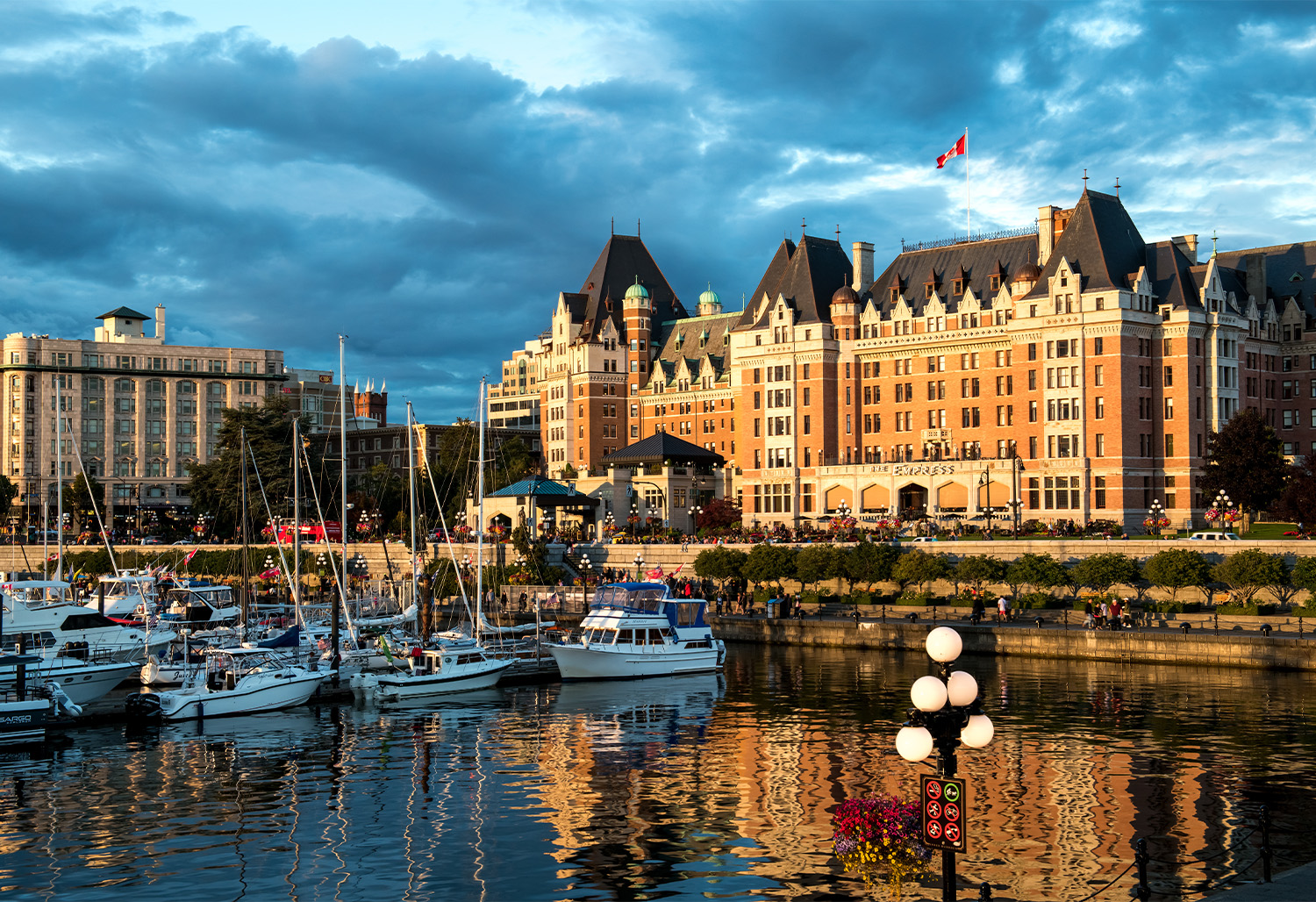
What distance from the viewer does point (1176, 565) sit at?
236ft

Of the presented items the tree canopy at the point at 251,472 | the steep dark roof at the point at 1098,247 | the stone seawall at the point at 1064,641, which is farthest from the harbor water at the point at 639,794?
the tree canopy at the point at 251,472

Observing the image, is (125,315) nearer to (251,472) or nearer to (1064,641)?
(251,472)

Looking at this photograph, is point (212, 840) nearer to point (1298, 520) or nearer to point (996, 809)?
point (996, 809)

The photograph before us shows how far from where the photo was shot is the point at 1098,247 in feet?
358

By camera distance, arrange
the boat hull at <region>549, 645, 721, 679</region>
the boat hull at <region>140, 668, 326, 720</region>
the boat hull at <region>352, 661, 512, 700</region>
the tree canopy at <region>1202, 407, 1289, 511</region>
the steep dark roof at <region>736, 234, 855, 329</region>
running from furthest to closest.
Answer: the steep dark roof at <region>736, 234, 855, 329</region> → the tree canopy at <region>1202, 407, 1289, 511</region> → the boat hull at <region>549, 645, 721, 679</region> → the boat hull at <region>352, 661, 512, 700</region> → the boat hull at <region>140, 668, 326, 720</region>

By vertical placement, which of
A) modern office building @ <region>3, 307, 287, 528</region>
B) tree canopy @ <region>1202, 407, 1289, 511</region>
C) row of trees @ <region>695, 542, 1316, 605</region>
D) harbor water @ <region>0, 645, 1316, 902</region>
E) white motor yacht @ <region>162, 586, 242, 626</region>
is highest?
modern office building @ <region>3, 307, 287, 528</region>

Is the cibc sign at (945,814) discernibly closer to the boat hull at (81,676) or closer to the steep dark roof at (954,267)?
the boat hull at (81,676)

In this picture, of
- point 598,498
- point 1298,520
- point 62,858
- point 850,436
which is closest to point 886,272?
point 850,436

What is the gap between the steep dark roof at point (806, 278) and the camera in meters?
130

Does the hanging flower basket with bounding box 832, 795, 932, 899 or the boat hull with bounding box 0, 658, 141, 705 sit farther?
the boat hull with bounding box 0, 658, 141, 705

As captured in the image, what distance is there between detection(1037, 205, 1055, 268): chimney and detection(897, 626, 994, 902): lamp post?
342ft

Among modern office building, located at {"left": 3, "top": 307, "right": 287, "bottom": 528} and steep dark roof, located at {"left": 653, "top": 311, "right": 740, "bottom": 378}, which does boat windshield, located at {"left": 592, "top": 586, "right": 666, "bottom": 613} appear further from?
modern office building, located at {"left": 3, "top": 307, "right": 287, "bottom": 528}

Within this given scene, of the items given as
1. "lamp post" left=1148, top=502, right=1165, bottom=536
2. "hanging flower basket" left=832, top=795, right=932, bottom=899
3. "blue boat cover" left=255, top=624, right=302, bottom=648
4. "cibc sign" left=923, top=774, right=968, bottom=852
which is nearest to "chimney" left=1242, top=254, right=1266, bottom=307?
"lamp post" left=1148, top=502, right=1165, bottom=536

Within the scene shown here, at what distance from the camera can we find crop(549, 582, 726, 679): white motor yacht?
63.7 metres
